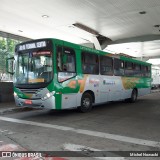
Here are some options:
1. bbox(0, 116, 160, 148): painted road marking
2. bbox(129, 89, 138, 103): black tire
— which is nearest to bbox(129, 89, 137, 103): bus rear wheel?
bbox(129, 89, 138, 103): black tire

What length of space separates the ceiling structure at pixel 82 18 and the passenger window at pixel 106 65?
8.80 ft

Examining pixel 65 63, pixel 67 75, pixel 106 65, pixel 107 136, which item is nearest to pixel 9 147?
pixel 107 136

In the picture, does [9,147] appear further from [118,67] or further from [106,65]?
[118,67]

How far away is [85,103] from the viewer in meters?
11.1

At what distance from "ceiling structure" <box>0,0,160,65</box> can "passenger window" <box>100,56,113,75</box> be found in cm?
268

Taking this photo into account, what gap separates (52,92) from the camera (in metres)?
9.19

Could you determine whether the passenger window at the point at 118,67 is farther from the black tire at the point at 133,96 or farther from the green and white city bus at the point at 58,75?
the black tire at the point at 133,96

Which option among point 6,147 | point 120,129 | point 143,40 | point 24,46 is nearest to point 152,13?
point 143,40

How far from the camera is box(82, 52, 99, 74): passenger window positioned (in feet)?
36.0

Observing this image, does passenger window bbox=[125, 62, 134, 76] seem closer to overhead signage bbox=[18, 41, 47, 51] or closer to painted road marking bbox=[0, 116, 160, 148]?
overhead signage bbox=[18, 41, 47, 51]

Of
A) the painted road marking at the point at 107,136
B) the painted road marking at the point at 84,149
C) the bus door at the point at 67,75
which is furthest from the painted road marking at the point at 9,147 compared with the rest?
the bus door at the point at 67,75

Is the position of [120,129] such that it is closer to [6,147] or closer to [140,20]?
[6,147]

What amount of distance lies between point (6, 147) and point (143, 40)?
16.6 metres

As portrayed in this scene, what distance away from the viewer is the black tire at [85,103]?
10922 mm
